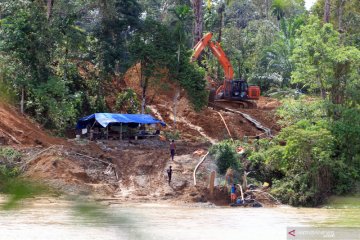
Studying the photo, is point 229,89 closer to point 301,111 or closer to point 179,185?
point 301,111

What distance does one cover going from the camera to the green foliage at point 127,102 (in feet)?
108

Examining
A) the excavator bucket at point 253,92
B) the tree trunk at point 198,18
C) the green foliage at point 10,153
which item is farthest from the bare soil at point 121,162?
the tree trunk at point 198,18

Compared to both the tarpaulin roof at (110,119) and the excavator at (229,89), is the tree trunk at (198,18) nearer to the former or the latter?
the excavator at (229,89)

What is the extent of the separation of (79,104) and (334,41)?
11663 mm

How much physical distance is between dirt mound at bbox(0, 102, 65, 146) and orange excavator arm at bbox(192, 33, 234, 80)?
378 inches

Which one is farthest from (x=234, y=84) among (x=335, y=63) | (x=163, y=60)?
(x=335, y=63)

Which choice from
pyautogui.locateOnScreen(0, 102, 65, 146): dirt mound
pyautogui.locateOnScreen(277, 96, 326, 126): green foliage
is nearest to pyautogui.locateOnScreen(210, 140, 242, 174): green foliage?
pyautogui.locateOnScreen(277, 96, 326, 126): green foliage

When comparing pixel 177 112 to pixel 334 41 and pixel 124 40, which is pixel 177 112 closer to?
pixel 124 40

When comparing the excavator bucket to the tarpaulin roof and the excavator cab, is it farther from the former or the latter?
the tarpaulin roof

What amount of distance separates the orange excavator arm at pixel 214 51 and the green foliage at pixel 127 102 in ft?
11.6

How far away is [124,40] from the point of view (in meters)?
31.8

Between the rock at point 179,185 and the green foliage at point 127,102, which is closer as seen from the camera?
the rock at point 179,185

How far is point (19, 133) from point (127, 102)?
7.85m

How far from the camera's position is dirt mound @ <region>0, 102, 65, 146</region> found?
26.4 meters
